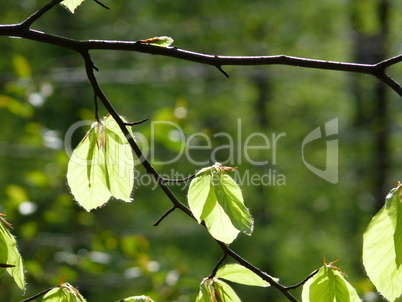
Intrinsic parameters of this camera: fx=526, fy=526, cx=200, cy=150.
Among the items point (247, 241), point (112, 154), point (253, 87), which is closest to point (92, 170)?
point (112, 154)

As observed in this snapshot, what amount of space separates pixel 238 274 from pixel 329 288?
108mm

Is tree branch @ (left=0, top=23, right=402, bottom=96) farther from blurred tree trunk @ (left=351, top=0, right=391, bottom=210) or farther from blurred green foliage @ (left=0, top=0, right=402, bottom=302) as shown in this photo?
blurred tree trunk @ (left=351, top=0, right=391, bottom=210)

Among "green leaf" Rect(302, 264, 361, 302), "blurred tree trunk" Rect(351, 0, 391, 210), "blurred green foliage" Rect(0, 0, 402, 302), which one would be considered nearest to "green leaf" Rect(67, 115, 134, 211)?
"green leaf" Rect(302, 264, 361, 302)

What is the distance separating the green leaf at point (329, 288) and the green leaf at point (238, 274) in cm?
5

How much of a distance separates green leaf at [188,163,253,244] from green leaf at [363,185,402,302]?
0.13 m

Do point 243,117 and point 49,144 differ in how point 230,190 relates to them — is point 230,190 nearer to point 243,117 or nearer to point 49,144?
point 49,144

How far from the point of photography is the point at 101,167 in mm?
685

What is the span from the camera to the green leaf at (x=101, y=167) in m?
0.67

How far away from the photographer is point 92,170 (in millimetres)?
683

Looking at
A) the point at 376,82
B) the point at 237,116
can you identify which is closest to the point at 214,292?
the point at 237,116

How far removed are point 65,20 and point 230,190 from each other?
19.4 feet

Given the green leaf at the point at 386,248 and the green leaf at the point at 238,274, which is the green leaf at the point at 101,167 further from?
the green leaf at the point at 386,248

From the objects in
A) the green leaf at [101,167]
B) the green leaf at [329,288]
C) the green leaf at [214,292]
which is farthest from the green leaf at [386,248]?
the green leaf at [101,167]

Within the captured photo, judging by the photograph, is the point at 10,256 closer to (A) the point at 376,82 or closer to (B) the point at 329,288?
(B) the point at 329,288
